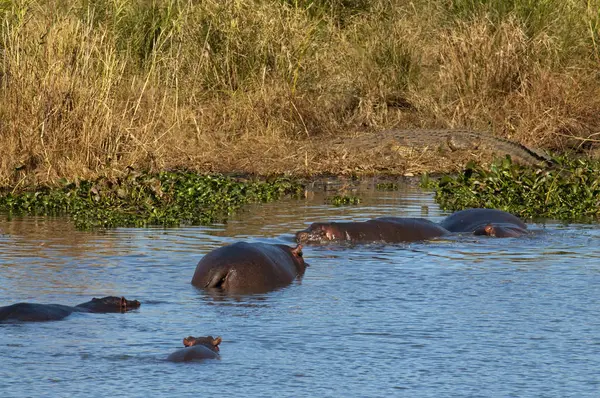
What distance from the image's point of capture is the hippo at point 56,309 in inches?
263

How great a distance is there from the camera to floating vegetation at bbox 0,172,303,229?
11.0 metres

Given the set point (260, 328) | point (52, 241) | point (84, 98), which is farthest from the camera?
point (84, 98)

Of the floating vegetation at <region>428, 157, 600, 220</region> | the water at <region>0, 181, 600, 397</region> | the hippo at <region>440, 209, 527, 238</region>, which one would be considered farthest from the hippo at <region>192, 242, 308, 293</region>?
the floating vegetation at <region>428, 157, 600, 220</region>

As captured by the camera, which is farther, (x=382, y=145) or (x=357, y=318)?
(x=382, y=145)

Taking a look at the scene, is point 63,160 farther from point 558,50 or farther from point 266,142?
point 558,50

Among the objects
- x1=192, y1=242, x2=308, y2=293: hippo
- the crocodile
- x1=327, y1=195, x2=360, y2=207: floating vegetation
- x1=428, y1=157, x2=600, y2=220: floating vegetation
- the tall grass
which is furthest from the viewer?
the tall grass

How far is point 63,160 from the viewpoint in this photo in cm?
1240

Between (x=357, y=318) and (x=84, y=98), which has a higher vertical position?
(x=84, y=98)

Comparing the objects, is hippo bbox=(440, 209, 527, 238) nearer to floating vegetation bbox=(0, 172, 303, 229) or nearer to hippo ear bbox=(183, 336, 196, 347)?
floating vegetation bbox=(0, 172, 303, 229)

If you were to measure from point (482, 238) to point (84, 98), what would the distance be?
15.0 ft

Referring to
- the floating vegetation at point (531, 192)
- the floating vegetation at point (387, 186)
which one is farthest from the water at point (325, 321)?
the floating vegetation at point (387, 186)

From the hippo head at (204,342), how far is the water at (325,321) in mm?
91

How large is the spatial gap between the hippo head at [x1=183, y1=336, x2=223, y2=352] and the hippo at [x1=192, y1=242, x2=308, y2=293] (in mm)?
1595

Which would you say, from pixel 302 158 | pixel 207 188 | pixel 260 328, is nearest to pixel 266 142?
pixel 302 158
